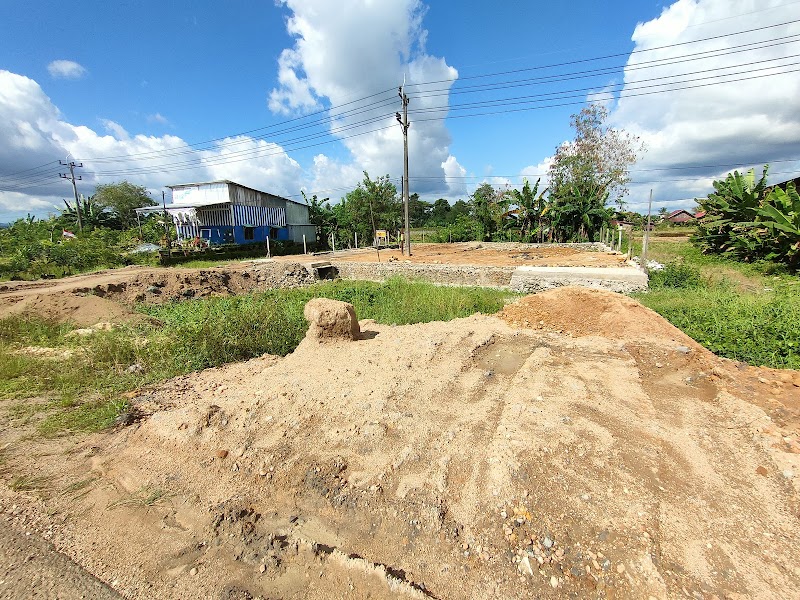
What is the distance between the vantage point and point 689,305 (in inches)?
302

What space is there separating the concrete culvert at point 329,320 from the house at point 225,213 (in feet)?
63.6

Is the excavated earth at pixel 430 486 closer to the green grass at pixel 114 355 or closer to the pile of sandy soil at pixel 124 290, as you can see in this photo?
the green grass at pixel 114 355

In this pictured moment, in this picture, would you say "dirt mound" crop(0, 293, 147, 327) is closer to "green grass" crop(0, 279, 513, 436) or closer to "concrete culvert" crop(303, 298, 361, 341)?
"green grass" crop(0, 279, 513, 436)

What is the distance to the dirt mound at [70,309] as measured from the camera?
8.34 meters

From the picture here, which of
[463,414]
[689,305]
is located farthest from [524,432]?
[689,305]

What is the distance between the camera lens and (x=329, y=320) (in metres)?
5.88

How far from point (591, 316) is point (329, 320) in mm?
5218

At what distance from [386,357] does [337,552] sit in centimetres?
307

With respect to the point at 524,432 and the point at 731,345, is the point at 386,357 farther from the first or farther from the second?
the point at 731,345

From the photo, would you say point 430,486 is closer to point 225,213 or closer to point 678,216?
point 225,213

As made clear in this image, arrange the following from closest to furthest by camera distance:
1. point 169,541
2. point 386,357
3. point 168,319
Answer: point 169,541
point 386,357
point 168,319

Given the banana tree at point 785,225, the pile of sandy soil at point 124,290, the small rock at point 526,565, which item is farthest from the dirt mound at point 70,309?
the banana tree at point 785,225

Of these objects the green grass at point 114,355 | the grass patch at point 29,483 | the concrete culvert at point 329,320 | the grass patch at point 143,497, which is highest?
the concrete culvert at point 329,320

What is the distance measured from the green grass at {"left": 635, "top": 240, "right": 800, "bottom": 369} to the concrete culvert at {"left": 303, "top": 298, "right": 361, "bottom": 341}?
5.93 meters
